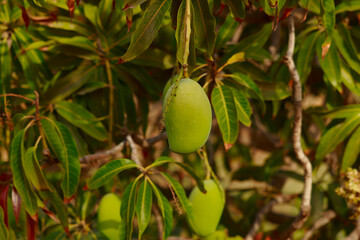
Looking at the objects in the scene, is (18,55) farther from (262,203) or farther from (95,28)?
(262,203)

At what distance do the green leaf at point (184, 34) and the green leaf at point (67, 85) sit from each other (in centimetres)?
51

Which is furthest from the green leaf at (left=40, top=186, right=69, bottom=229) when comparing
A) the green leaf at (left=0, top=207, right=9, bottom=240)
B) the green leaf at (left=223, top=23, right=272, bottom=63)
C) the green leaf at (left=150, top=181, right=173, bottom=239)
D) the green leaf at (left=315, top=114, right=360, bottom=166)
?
the green leaf at (left=315, top=114, right=360, bottom=166)

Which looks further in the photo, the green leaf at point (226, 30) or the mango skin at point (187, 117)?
the green leaf at point (226, 30)

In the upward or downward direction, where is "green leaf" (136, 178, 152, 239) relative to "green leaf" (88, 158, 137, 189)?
downward

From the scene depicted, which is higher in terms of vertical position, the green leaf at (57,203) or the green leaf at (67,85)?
the green leaf at (67,85)

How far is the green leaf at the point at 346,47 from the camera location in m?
1.23

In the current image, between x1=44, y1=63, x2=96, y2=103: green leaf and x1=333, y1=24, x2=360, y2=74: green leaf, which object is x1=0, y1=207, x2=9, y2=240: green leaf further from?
x1=333, y1=24, x2=360, y2=74: green leaf

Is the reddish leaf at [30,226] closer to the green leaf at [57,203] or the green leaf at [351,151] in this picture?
the green leaf at [57,203]

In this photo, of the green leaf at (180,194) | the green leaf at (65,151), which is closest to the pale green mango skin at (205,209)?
the green leaf at (180,194)

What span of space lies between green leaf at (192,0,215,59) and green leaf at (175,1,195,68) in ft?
0.12

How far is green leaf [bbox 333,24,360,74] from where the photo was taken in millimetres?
1226

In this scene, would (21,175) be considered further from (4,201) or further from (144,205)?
(144,205)

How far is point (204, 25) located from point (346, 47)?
0.54 meters

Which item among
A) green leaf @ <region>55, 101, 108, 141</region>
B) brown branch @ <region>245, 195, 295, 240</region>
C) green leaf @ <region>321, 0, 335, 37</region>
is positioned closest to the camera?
green leaf @ <region>321, 0, 335, 37</region>
